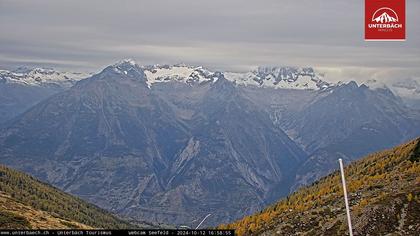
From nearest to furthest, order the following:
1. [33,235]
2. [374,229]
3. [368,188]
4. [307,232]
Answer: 1. [33,235]
2. [374,229]
3. [307,232]
4. [368,188]

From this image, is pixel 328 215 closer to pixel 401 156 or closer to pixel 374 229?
pixel 374 229

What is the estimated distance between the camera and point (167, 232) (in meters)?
24.5

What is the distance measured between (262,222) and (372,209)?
60.4 feet

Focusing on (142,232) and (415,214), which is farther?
(415,214)

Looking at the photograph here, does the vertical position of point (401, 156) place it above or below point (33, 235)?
below

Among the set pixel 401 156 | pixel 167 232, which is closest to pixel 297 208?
pixel 401 156

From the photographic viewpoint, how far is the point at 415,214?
5134 centimetres

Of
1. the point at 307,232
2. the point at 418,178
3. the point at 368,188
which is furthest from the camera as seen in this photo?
the point at 368,188

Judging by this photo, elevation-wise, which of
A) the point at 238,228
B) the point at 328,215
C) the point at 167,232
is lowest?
→ the point at 238,228

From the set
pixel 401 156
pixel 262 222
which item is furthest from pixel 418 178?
pixel 401 156

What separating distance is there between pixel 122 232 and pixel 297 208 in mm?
48222

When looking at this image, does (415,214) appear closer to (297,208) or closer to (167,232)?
(297,208)

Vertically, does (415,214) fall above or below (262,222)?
above

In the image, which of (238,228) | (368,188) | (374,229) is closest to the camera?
(374,229)
